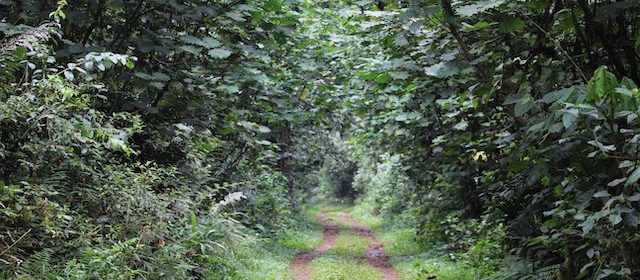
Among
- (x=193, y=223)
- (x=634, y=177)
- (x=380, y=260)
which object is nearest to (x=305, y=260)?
(x=380, y=260)

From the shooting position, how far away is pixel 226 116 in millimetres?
8070

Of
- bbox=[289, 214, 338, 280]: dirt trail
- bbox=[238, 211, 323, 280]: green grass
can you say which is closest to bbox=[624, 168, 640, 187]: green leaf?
bbox=[238, 211, 323, 280]: green grass

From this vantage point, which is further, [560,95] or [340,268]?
[340,268]

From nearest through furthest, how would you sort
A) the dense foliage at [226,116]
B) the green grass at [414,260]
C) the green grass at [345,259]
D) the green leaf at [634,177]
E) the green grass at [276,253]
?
the green leaf at [634,177] < the dense foliage at [226,116] < the green grass at [276,253] < the green grass at [414,260] < the green grass at [345,259]

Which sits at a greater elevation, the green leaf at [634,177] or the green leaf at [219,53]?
the green leaf at [634,177]

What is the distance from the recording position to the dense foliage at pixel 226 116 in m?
4.06

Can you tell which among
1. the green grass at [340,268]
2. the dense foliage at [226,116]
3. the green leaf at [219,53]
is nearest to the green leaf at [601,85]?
the dense foliage at [226,116]

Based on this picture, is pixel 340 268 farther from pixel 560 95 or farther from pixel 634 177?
pixel 634 177

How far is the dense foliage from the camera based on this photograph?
13.3ft

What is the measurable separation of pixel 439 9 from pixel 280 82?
633 centimetres

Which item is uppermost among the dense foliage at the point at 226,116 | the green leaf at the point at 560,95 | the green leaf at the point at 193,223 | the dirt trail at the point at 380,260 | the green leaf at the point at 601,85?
the green leaf at the point at 601,85

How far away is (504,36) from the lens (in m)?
5.29

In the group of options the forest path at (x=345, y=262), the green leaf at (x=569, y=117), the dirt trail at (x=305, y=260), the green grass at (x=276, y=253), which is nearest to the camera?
the green leaf at (x=569, y=117)

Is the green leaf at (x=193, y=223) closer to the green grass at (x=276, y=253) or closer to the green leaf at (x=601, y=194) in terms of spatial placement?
the green grass at (x=276, y=253)
